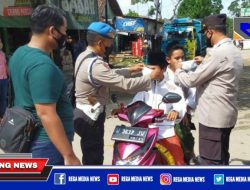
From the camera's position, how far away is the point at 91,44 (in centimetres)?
381

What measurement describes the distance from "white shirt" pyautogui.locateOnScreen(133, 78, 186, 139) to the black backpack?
62.5 inches

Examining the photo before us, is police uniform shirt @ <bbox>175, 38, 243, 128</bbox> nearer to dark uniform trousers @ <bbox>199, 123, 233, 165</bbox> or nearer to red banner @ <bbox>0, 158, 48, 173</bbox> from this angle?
dark uniform trousers @ <bbox>199, 123, 233, 165</bbox>

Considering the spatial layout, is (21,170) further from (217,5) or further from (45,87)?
(217,5)

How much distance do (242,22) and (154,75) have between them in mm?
1493

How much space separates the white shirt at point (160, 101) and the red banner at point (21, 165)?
1679mm

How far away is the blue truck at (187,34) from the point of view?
2488 centimetres

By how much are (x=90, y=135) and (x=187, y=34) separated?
22961 millimetres

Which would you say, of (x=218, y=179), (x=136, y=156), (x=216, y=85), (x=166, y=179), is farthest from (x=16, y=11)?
(x=218, y=179)

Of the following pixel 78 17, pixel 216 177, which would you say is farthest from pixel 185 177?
pixel 78 17

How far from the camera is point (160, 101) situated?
412cm

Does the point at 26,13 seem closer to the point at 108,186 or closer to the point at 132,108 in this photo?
the point at 132,108

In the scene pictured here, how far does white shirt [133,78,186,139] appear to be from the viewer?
4078 millimetres

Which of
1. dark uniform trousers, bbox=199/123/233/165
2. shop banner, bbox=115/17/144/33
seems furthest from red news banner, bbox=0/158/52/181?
shop banner, bbox=115/17/144/33

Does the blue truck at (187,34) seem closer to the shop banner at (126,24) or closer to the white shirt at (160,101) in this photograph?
the shop banner at (126,24)
